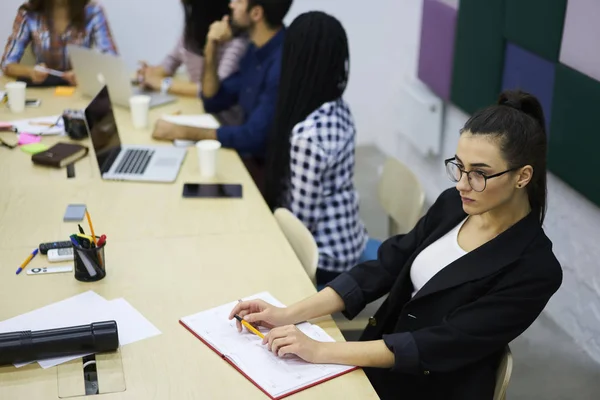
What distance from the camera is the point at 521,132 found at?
1681 millimetres

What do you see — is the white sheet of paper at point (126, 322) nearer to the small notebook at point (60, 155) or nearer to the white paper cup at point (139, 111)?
the small notebook at point (60, 155)

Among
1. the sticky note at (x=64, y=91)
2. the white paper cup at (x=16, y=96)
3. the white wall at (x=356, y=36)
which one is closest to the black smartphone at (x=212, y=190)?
the white paper cup at (x=16, y=96)

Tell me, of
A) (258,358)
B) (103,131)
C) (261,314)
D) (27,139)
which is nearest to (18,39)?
(27,139)

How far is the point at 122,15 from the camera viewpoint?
Answer: 4.62 meters

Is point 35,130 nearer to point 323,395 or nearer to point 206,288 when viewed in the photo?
point 206,288

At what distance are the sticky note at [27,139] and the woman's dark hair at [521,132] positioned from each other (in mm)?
1890

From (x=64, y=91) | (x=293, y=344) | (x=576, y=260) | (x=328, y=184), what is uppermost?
(x=293, y=344)

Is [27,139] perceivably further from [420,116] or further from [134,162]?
[420,116]

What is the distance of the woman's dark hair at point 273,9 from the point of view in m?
3.01

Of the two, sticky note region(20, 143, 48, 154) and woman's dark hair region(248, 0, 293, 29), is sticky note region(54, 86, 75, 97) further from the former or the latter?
woman's dark hair region(248, 0, 293, 29)

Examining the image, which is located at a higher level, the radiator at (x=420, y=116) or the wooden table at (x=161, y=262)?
the wooden table at (x=161, y=262)

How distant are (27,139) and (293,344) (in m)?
1.80

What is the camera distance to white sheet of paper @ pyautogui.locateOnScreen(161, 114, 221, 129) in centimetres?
318

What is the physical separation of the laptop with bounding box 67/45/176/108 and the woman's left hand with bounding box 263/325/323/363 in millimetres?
1909
